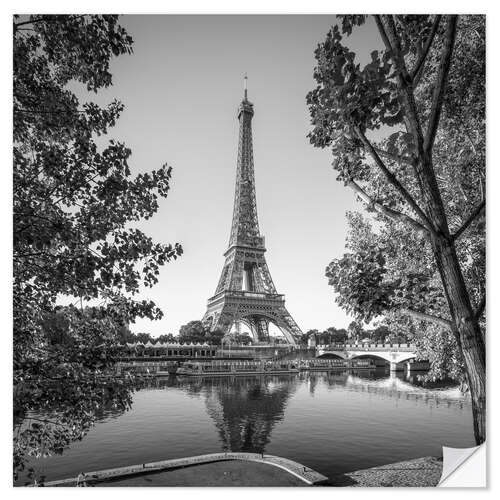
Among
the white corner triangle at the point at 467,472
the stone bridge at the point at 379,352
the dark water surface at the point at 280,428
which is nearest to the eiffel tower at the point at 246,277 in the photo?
the stone bridge at the point at 379,352


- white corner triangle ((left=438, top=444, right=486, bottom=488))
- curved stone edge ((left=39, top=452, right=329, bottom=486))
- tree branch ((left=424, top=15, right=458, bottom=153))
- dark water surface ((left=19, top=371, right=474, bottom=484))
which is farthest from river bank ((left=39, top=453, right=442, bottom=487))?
tree branch ((left=424, top=15, right=458, bottom=153))

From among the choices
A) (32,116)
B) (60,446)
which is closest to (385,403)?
(60,446)

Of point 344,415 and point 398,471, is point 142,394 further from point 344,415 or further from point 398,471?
point 398,471

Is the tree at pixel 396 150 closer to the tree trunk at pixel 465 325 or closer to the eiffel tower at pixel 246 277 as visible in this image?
the tree trunk at pixel 465 325

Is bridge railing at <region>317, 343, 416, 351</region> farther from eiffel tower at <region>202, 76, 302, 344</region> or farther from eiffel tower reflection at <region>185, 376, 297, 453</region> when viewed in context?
eiffel tower reflection at <region>185, 376, 297, 453</region>

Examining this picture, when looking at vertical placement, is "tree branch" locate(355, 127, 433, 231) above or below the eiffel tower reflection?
above

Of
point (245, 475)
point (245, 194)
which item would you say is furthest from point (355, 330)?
point (245, 194)
